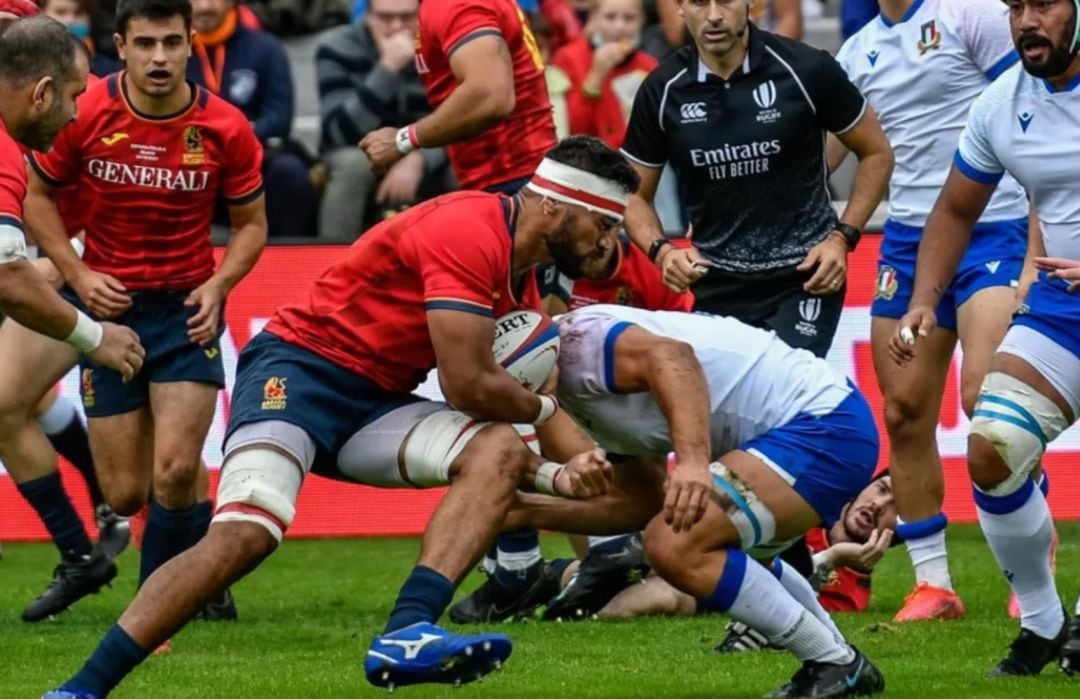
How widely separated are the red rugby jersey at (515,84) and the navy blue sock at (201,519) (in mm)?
1753

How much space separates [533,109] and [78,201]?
1.95 metres

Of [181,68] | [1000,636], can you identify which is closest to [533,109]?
[181,68]

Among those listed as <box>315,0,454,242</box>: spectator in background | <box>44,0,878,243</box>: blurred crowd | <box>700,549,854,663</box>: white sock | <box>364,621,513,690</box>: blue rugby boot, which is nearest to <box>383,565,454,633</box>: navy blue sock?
<box>364,621,513,690</box>: blue rugby boot

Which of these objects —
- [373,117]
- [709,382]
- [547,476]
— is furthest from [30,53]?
[373,117]

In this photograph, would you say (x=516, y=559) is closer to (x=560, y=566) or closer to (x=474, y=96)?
(x=560, y=566)

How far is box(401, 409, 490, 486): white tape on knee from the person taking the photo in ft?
23.3

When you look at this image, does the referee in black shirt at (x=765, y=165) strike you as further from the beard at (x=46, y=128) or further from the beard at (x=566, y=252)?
the beard at (x=46, y=128)

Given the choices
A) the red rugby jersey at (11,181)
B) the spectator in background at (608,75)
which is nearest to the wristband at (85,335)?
the red rugby jersey at (11,181)

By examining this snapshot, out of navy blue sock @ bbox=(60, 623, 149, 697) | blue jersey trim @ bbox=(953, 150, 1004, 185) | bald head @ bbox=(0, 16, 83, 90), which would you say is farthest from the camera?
blue jersey trim @ bbox=(953, 150, 1004, 185)

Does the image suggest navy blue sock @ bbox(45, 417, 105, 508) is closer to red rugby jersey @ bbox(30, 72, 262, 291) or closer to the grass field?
the grass field

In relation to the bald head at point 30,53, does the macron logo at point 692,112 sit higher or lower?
lower

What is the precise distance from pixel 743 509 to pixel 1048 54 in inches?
69.5

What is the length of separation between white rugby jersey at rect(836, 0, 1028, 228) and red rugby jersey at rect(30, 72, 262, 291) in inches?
102

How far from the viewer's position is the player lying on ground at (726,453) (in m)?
6.82
